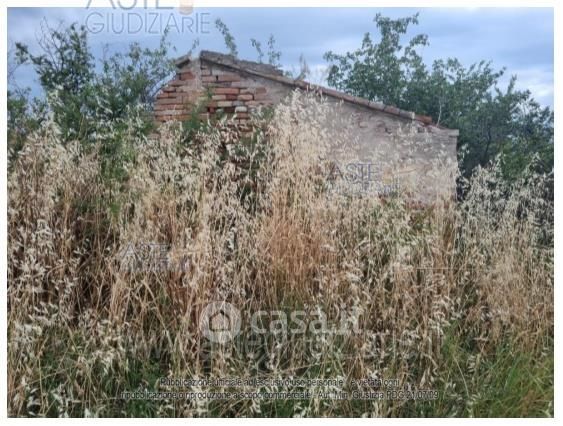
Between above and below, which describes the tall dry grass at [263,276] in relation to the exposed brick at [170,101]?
below

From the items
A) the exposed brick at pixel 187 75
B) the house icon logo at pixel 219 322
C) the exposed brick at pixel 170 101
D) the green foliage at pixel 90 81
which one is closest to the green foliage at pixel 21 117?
the green foliage at pixel 90 81

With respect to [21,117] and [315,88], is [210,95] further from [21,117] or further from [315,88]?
[21,117]

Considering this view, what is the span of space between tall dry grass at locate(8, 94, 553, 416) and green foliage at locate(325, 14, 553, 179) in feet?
0.52

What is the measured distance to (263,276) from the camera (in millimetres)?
3064

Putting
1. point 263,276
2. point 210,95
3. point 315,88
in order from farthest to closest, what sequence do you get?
point 210,95 → point 315,88 → point 263,276

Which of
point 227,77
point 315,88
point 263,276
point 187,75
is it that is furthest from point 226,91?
point 263,276

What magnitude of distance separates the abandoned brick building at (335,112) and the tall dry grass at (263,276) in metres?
0.10

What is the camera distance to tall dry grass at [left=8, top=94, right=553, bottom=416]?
291 cm

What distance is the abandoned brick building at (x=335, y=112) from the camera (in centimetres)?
321

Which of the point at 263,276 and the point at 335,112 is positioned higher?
the point at 335,112

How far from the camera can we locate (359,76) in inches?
128

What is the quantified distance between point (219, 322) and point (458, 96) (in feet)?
5.62

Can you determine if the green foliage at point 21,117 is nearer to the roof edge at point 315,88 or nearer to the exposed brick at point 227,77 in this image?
the roof edge at point 315,88
